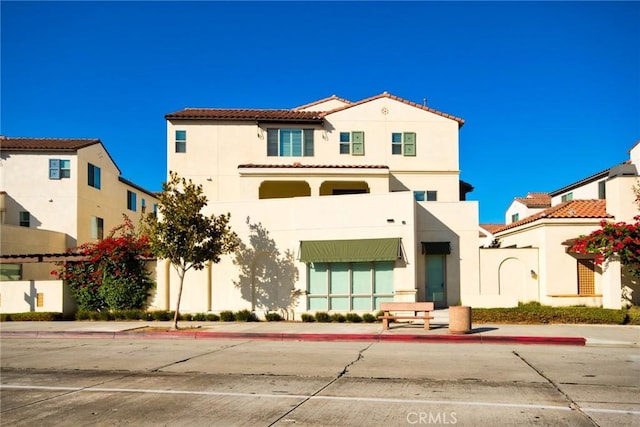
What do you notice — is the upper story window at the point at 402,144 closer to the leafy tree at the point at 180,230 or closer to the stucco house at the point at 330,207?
the stucco house at the point at 330,207

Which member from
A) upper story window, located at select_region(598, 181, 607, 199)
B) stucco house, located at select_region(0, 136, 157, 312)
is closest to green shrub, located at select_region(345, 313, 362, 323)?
upper story window, located at select_region(598, 181, 607, 199)

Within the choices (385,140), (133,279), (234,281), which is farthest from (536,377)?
(385,140)

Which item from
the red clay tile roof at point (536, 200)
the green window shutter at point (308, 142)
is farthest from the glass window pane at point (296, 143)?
the red clay tile roof at point (536, 200)

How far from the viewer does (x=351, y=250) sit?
2384 centimetres

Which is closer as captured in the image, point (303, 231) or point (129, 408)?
point (129, 408)

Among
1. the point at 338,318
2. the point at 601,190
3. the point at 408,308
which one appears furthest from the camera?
the point at 601,190

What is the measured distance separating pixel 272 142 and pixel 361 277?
11121 mm

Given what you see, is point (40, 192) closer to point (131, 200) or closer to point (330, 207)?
point (131, 200)

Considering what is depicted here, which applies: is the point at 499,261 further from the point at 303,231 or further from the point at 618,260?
the point at 303,231

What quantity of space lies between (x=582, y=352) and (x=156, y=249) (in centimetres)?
1387

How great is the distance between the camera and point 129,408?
8969 mm

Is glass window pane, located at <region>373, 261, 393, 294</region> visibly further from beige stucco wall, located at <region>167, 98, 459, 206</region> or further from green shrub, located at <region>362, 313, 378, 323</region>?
beige stucco wall, located at <region>167, 98, 459, 206</region>

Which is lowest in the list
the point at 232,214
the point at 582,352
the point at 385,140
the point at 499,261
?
the point at 582,352

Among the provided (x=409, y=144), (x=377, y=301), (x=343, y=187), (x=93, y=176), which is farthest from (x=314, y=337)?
(x=93, y=176)
